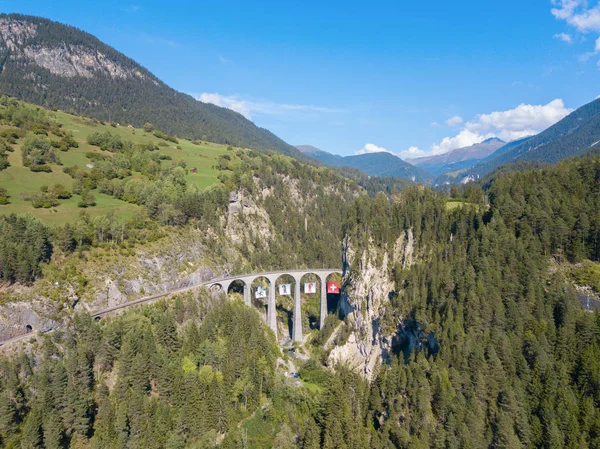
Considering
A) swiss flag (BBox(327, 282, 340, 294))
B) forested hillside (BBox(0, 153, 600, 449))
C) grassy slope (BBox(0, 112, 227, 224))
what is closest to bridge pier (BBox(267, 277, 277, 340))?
swiss flag (BBox(327, 282, 340, 294))

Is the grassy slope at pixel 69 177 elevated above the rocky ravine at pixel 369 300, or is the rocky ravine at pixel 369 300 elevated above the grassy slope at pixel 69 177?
the grassy slope at pixel 69 177

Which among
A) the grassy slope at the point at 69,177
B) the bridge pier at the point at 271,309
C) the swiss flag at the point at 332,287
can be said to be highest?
the grassy slope at the point at 69,177

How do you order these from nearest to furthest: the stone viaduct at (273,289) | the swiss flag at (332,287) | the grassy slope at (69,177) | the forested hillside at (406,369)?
1. the forested hillside at (406,369)
2. the grassy slope at (69,177)
3. the stone viaduct at (273,289)
4. the swiss flag at (332,287)

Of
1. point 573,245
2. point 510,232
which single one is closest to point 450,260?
point 510,232

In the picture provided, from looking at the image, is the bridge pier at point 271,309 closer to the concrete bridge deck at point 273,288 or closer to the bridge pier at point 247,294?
the concrete bridge deck at point 273,288

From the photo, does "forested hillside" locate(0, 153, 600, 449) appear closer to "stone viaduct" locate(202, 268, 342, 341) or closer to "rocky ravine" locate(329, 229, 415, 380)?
"rocky ravine" locate(329, 229, 415, 380)

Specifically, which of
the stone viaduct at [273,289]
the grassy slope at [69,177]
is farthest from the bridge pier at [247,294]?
the grassy slope at [69,177]
